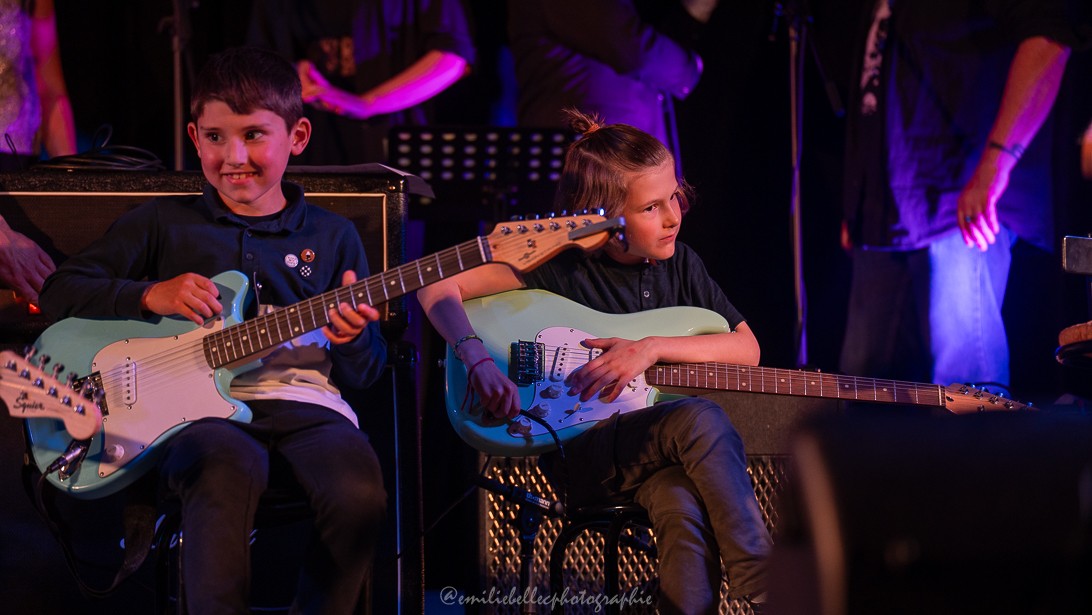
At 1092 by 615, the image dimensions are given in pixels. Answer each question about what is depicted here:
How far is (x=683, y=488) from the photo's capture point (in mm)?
2316

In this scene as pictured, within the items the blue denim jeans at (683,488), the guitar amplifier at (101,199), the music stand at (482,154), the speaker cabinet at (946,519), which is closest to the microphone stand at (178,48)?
the music stand at (482,154)

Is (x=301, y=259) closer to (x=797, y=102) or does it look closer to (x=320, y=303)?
(x=320, y=303)

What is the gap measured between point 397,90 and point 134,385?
2.54m

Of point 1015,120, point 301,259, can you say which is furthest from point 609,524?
point 1015,120

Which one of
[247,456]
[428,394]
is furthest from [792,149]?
[247,456]

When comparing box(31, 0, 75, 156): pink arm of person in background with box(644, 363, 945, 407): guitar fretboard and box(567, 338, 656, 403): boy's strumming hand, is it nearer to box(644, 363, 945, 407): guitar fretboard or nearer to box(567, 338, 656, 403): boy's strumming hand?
box(567, 338, 656, 403): boy's strumming hand

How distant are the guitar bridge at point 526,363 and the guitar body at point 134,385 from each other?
2.15 feet

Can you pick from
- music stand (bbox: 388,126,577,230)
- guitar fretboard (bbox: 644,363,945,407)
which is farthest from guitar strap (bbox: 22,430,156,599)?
music stand (bbox: 388,126,577,230)

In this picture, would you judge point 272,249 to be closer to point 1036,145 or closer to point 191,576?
point 191,576

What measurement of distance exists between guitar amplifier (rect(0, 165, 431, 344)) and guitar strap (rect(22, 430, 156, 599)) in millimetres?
663

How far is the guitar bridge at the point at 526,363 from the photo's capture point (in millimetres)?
2609

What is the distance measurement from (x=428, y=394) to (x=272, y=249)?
1.55 m

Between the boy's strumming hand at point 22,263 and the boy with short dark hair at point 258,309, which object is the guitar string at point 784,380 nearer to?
the boy with short dark hair at point 258,309

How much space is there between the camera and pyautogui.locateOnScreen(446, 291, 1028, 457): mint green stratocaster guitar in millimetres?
2562
